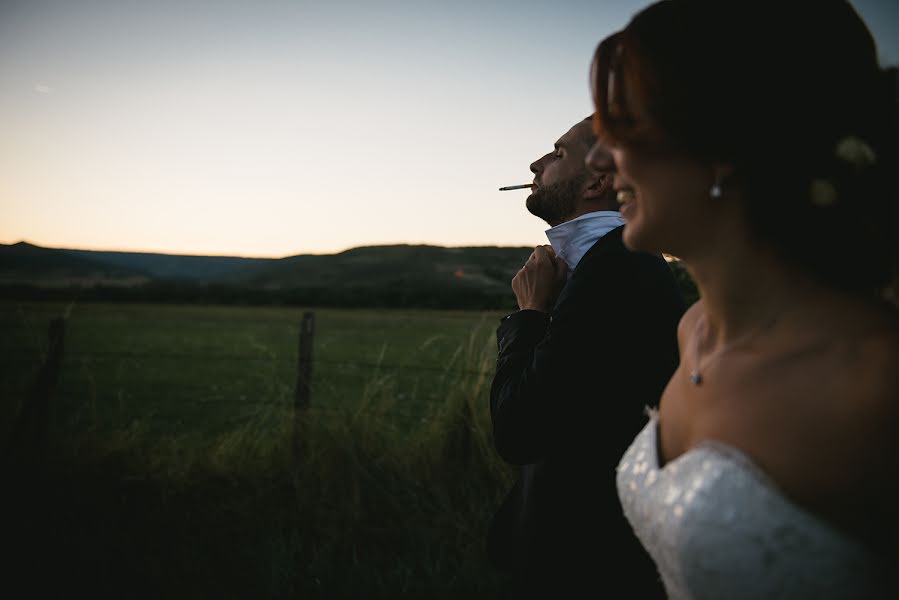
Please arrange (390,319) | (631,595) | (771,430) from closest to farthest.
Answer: (771,430) < (631,595) < (390,319)

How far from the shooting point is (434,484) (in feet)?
15.8

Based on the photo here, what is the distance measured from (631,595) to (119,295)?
198 feet

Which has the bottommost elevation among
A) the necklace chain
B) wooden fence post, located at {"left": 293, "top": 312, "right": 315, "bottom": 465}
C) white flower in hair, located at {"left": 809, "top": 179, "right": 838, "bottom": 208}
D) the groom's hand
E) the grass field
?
the grass field

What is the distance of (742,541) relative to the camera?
3.46 feet

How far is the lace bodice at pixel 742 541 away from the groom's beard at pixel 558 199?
122 centimetres

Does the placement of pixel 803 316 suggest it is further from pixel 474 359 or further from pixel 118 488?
pixel 118 488

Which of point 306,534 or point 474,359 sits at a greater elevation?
point 474,359

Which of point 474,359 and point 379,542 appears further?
point 474,359

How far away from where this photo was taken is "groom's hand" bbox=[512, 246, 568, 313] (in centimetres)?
207

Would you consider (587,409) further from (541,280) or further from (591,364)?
(541,280)

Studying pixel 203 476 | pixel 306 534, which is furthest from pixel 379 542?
pixel 203 476

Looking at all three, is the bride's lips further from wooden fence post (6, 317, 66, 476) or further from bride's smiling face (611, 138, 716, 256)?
wooden fence post (6, 317, 66, 476)

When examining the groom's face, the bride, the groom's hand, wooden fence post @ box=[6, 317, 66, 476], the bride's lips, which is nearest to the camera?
the bride

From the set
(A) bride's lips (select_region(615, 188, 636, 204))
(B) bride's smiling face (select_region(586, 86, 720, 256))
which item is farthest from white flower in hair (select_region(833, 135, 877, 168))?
(A) bride's lips (select_region(615, 188, 636, 204))
